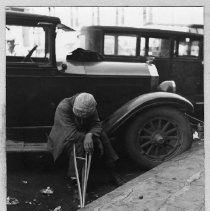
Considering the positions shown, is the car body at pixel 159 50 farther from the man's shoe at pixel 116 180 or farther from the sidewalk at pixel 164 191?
the man's shoe at pixel 116 180

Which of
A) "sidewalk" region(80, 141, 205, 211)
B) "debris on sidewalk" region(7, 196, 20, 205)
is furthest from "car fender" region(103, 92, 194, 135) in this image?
"debris on sidewalk" region(7, 196, 20, 205)

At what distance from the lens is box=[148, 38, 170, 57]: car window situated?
3.48 meters

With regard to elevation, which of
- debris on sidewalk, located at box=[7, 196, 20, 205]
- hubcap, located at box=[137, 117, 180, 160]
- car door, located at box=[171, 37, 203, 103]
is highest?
car door, located at box=[171, 37, 203, 103]

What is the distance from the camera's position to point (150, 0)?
2492 mm

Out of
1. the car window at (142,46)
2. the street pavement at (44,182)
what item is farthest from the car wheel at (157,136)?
the car window at (142,46)

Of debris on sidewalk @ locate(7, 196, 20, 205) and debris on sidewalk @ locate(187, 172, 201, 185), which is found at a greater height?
debris on sidewalk @ locate(187, 172, 201, 185)

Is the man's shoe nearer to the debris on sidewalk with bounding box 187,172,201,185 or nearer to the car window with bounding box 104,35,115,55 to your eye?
the debris on sidewalk with bounding box 187,172,201,185

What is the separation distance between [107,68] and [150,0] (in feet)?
2.87

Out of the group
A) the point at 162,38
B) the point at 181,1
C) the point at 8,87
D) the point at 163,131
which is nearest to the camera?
the point at 181,1

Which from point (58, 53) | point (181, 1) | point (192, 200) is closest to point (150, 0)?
point (181, 1)

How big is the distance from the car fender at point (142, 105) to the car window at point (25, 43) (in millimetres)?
679

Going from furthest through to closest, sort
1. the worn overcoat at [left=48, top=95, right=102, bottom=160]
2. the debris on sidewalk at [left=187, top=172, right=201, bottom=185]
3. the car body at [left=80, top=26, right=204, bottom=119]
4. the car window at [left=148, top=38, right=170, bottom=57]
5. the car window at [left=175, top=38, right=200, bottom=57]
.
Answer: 1. the car window at [left=175, top=38, right=200, bottom=57]
2. the car window at [left=148, top=38, right=170, bottom=57]
3. the car body at [left=80, top=26, right=204, bottom=119]
4. the worn overcoat at [left=48, top=95, right=102, bottom=160]
5. the debris on sidewalk at [left=187, top=172, right=201, bottom=185]

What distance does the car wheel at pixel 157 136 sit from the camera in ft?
10.4

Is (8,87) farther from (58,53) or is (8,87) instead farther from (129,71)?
(129,71)
